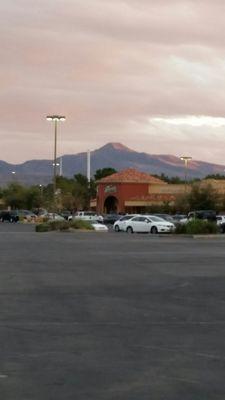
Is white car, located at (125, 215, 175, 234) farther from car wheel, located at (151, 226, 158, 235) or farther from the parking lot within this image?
the parking lot

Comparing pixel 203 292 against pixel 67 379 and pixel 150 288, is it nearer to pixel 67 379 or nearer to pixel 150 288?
pixel 150 288

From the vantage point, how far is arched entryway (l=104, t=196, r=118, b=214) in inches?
4875

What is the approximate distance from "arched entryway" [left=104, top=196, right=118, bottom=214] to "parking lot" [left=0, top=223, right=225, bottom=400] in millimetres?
96706

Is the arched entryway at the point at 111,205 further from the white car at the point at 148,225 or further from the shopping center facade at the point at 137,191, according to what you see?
the white car at the point at 148,225

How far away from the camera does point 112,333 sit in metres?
13.4

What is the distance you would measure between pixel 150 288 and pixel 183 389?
11.5 metres

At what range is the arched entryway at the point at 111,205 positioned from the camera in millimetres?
123812

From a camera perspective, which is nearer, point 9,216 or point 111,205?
point 9,216

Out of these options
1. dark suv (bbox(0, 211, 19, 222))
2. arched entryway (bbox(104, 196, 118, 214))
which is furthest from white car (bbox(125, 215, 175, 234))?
arched entryway (bbox(104, 196, 118, 214))

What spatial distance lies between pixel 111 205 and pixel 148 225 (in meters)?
62.3

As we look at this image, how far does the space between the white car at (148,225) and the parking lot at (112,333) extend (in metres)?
35.6

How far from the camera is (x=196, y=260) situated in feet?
103

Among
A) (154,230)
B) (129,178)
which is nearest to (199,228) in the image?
→ (154,230)

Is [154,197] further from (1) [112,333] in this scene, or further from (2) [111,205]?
(1) [112,333]
